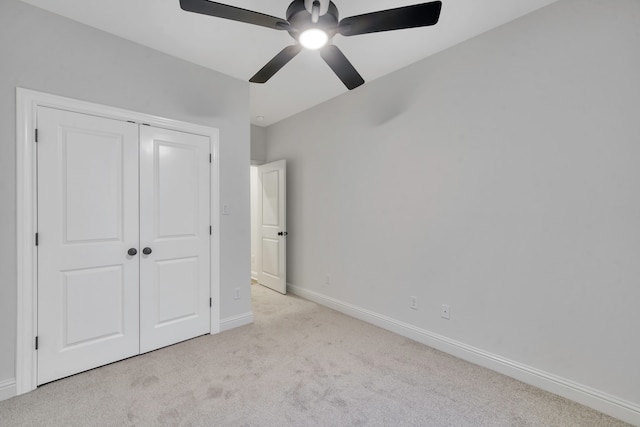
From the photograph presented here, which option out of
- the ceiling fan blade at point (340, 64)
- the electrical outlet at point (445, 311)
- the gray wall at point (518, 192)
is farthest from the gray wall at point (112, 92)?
the electrical outlet at point (445, 311)

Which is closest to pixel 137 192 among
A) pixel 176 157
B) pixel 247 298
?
pixel 176 157

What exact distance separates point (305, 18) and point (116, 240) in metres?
2.20

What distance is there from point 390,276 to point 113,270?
99.8 inches

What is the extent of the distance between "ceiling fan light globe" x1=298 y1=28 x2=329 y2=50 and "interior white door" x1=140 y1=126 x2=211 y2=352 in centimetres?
159

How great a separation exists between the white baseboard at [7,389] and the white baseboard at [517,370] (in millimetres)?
2852

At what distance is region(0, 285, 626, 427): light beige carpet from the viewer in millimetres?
1704

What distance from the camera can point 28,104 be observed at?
197cm

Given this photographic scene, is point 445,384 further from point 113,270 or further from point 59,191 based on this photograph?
point 59,191

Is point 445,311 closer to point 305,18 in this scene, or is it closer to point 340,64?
point 340,64

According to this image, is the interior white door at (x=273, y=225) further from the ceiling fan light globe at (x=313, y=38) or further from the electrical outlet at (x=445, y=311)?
the ceiling fan light globe at (x=313, y=38)

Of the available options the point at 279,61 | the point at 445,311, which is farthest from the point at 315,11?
the point at 445,311

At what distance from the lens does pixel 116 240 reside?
7.68 ft

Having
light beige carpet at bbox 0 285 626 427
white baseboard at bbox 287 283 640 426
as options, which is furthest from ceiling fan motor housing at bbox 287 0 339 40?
white baseboard at bbox 287 283 640 426

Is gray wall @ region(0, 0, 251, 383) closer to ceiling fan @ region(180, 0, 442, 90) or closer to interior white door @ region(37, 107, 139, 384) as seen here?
interior white door @ region(37, 107, 139, 384)
